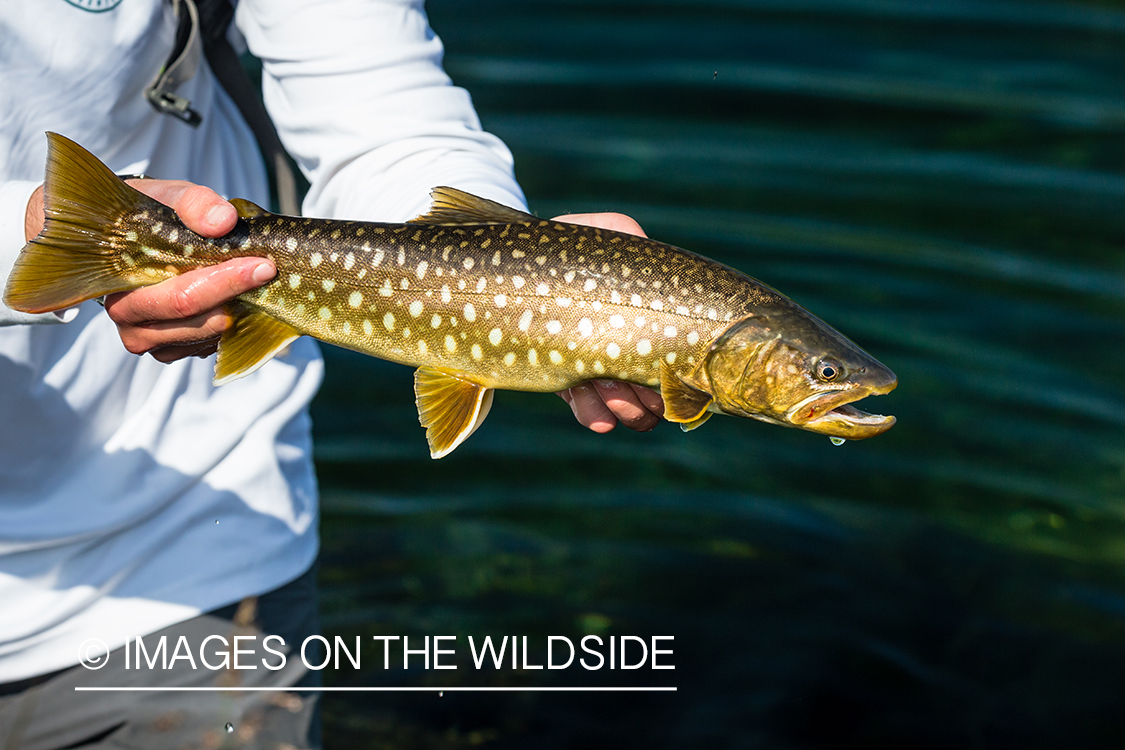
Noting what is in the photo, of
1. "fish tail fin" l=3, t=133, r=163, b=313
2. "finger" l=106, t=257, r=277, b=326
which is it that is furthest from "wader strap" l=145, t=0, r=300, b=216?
A: "finger" l=106, t=257, r=277, b=326

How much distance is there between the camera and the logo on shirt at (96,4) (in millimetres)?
2430

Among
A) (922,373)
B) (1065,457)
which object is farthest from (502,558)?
(1065,457)

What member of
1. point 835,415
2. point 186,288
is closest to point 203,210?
point 186,288

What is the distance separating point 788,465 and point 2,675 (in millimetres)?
4053

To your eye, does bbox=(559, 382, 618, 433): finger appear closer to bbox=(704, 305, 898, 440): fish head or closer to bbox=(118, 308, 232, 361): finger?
bbox=(704, 305, 898, 440): fish head

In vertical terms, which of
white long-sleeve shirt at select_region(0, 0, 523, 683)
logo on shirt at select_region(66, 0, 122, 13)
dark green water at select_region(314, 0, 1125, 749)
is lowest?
dark green water at select_region(314, 0, 1125, 749)

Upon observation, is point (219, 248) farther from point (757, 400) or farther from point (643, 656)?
point (643, 656)

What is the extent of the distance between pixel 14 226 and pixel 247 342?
0.54m

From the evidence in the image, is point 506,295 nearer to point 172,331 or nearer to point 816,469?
point 172,331

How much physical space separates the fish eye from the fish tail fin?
4.88 ft

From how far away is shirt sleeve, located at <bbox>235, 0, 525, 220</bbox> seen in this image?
110 inches

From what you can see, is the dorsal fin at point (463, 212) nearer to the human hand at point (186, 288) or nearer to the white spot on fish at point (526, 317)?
the white spot on fish at point (526, 317)

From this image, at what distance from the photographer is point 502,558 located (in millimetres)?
5379

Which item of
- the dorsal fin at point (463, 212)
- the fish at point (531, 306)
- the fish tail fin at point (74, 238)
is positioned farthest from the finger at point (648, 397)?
the fish tail fin at point (74, 238)
